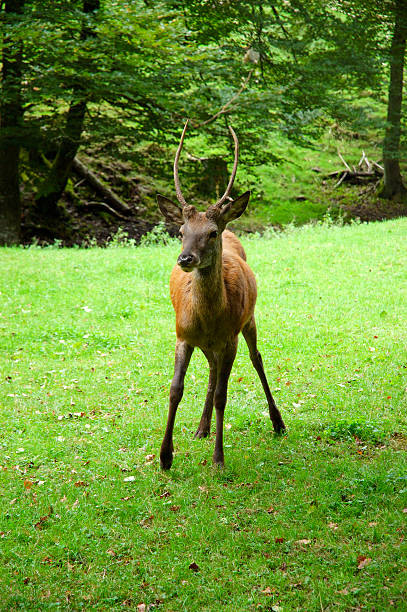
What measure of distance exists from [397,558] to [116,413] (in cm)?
366

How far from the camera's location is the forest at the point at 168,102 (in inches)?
478

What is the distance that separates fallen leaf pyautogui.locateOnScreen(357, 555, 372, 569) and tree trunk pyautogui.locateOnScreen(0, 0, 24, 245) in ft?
35.1

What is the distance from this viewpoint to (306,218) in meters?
21.5

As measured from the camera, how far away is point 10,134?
46.3 feet

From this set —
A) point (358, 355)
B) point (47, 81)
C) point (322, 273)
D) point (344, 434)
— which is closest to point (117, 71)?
point (47, 81)

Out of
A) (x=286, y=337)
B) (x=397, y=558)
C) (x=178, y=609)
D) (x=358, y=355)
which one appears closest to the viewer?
(x=178, y=609)

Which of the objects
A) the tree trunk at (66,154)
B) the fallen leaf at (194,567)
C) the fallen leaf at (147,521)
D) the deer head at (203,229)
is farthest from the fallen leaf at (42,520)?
the tree trunk at (66,154)

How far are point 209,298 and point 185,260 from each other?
0.71 m

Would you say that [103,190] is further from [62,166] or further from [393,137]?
[393,137]

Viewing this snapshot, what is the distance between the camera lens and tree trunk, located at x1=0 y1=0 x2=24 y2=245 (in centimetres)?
1288

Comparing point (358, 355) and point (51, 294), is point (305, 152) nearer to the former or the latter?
point (51, 294)

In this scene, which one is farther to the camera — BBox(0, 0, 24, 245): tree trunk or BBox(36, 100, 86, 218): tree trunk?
BBox(36, 100, 86, 218): tree trunk

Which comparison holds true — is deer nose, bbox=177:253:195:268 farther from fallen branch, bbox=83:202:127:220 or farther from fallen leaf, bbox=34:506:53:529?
fallen branch, bbox=83:202:127:220

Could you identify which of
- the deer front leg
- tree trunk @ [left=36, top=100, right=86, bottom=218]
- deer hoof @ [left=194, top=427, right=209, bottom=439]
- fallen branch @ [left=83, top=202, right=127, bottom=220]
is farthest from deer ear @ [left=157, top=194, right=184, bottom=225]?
fallen branch @ [left=83, top=202, right=127, bottom=220]
